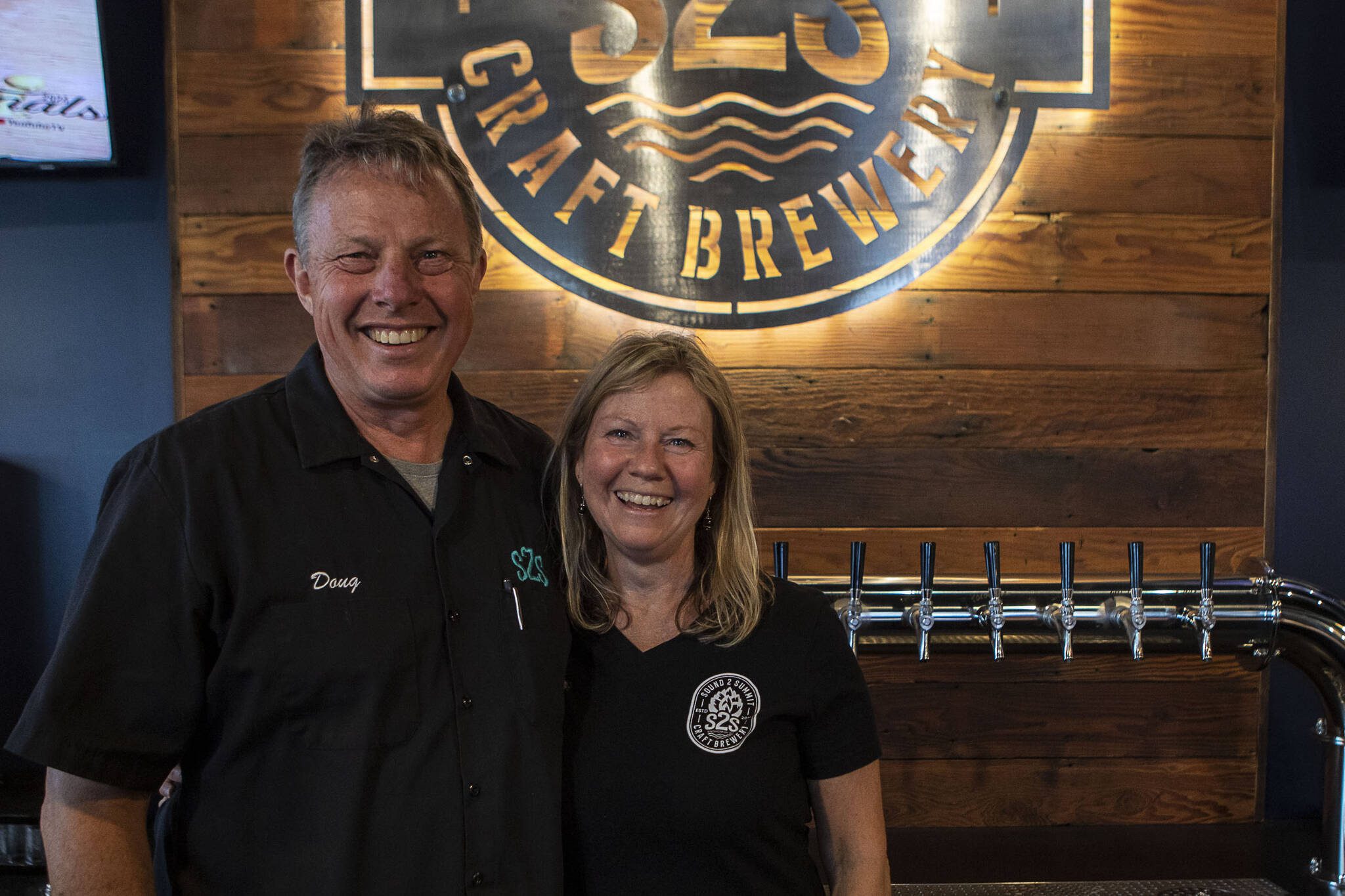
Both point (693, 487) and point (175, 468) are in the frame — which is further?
point (693, 487)

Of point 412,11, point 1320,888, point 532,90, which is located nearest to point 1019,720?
point 1320,888

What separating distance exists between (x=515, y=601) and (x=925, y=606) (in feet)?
3.00

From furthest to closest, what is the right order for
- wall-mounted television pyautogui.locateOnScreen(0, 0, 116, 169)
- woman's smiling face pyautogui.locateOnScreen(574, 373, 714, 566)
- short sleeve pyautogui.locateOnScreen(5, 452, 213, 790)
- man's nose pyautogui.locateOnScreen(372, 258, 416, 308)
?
wall-mounted television pyautogui.locateOnScreen(0, 0, 116, 169)
woman's smiling face pyautogui.locateOnScreen(574, 373, 714, 566)
man's nose pyautogui.locateOnScreen(372, 258, 416, 308)
short sleeve pyautogui.locateOnScreen(5, 452, 213, 790)

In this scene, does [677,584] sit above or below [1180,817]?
above

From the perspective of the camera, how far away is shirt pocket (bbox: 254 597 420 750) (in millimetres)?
1182

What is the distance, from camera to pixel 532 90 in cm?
244

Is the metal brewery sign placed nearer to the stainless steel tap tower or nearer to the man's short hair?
the stainless steel tap tower

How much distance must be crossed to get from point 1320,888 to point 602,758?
1.52m

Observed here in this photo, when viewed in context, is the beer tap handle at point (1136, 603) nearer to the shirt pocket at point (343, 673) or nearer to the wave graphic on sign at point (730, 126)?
the wave graphic on sign at point (730, 126)

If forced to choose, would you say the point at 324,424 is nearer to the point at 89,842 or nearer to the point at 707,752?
the point at 89,842

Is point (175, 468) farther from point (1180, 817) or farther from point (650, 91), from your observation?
point (1180, 817)

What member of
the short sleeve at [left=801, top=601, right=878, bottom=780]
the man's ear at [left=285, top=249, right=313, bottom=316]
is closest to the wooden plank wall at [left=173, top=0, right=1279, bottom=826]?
the short sleeve at [left=801, top=601, right=878, bottom=780]

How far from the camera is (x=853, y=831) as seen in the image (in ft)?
4.88

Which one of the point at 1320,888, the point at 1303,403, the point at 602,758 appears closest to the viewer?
the point at 602,758
